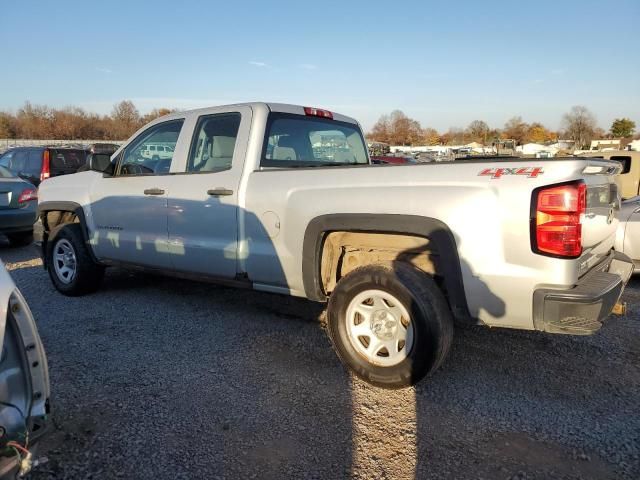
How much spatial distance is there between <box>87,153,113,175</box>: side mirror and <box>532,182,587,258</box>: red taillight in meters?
4.21

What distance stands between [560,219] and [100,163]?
175 inches

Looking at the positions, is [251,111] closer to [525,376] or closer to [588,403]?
[525,376]

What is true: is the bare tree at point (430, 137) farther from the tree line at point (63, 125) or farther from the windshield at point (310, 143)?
the windshield at point (310, 143)

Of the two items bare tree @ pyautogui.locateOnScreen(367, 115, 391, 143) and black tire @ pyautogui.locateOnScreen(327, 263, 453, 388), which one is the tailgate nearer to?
black tire @ pyautogui.locateOnScreen(327, 263, 453, 388)

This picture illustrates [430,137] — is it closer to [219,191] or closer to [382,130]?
[382,130]

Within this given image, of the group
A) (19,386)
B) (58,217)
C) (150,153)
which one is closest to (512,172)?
(19,386)

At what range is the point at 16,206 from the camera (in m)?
8.28

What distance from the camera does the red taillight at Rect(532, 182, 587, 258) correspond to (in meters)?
2.72

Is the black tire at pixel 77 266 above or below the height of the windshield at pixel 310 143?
below

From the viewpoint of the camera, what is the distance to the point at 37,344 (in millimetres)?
2078

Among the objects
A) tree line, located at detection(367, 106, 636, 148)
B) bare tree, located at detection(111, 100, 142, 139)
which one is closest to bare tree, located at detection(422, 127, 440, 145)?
tree line, located at detection(367, 106, 636, 148)

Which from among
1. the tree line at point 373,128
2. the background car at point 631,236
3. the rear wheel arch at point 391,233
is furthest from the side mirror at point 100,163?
the tree line at point 373,128

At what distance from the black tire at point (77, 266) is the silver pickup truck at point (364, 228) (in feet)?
0.85

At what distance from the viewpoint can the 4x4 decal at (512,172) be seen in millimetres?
2781
